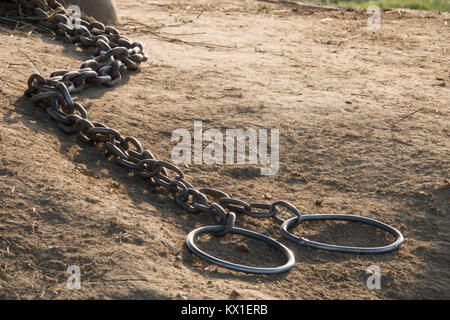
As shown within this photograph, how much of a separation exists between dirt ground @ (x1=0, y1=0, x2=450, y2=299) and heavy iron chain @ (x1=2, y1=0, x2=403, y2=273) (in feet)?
0.20

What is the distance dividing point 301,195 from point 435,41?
3783mm

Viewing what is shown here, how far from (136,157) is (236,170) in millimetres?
670

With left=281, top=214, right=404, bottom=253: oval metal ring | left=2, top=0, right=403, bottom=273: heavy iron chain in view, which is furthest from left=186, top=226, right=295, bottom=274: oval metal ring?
left=281, top=214, right=404, bottom=253: oval metal ring

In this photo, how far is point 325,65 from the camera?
17.9ft

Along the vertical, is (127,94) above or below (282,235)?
above

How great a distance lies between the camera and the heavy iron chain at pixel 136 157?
310 centimetres

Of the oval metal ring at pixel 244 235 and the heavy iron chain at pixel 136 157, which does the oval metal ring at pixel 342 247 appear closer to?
the heavy iron chain at pixel 136 157

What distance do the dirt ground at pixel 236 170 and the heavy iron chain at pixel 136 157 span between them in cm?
6

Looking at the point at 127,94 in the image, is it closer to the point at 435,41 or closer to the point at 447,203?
the point at 447,203

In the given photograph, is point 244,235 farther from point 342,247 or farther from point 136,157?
point 136,157

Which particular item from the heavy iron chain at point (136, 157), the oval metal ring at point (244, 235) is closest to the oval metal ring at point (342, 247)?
the heavy iron chain at point (136, 157)

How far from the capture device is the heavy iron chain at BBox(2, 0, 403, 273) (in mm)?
3096

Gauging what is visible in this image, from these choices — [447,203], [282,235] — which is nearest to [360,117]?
[447,203]

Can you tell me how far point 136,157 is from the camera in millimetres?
3477
